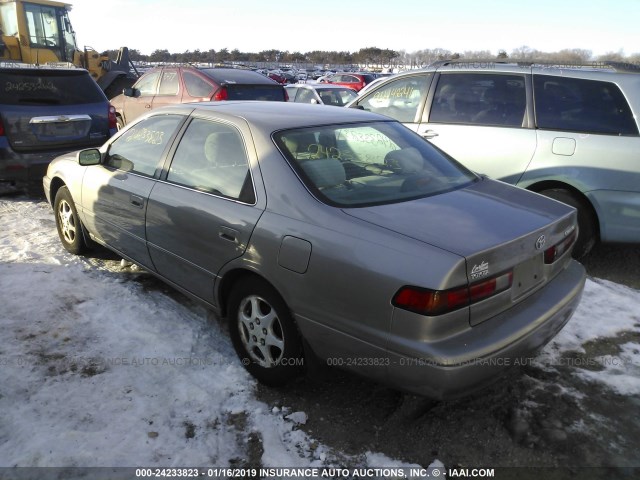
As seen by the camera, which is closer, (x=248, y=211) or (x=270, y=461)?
(x=270, y=461)

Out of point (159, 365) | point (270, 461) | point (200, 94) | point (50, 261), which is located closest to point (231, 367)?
point (159, 365)

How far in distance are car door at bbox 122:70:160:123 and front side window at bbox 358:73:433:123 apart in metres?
5.42

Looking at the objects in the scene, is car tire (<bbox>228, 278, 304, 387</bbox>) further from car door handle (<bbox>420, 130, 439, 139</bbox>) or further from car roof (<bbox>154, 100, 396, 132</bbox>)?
car door handle (<bbox>420, 130, 439, 139</bbox>)

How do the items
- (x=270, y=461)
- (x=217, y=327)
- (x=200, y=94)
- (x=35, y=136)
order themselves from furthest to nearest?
(x=200, y=94) < (x=35, y=136) < (x=217, y=327) < (x=270, y=461)

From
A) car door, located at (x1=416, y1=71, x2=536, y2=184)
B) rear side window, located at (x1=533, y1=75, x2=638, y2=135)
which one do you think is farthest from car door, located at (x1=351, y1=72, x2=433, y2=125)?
rear side window, located at (x1=533, y1=75, x2=638, y2=135)

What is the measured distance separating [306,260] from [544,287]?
4.33 feet

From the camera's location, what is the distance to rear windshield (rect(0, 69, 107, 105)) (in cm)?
613

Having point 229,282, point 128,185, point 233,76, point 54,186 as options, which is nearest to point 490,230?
point 229,282

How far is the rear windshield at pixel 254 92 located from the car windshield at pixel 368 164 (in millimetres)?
5721

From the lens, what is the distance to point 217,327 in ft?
11.7

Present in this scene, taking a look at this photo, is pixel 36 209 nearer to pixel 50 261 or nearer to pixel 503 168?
pixel 50 261

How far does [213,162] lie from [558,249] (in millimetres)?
2106

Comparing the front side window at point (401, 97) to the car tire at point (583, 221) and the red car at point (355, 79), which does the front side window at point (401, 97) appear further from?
the red car at point (355, 79)

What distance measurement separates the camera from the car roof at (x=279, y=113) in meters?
3.08
